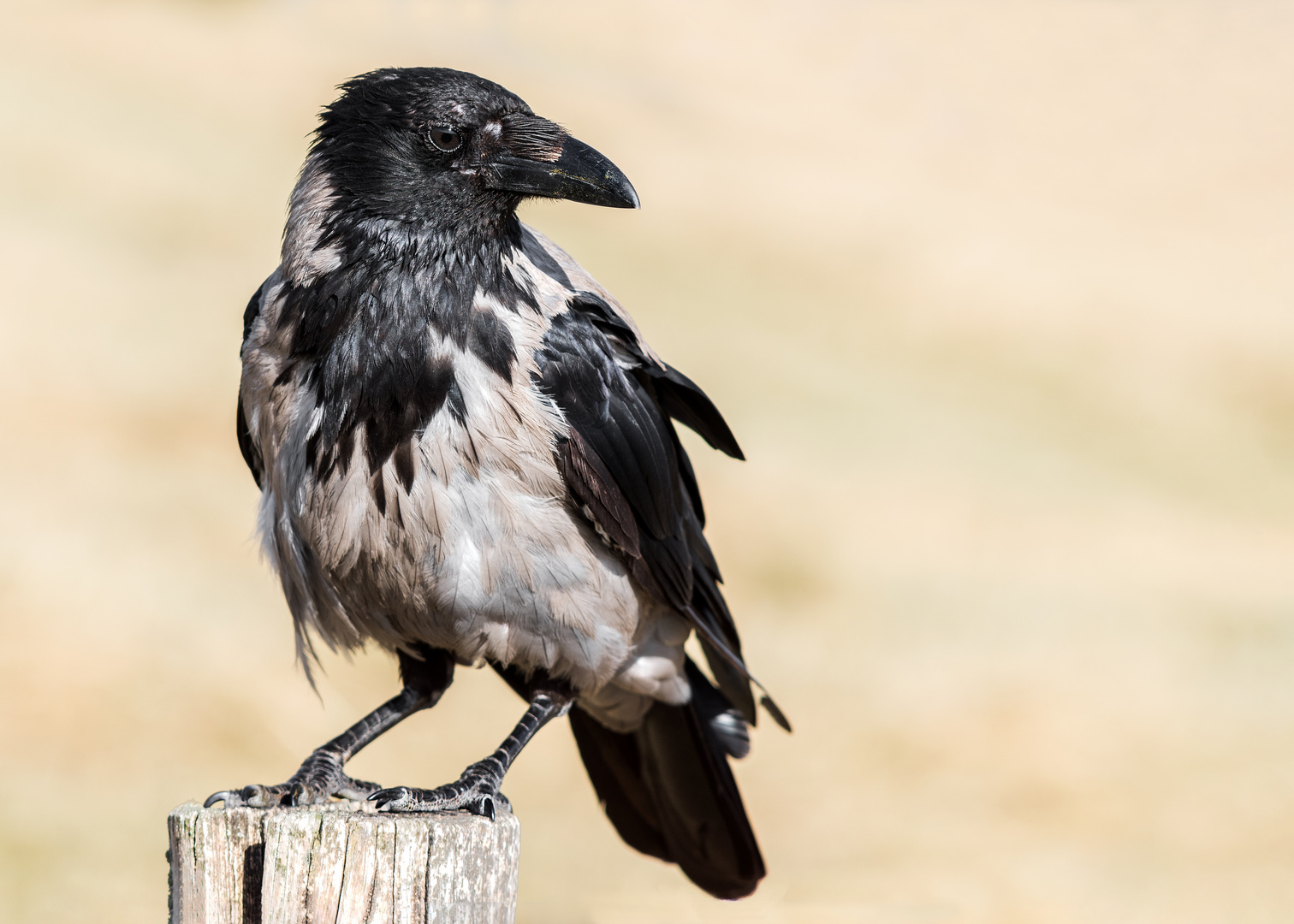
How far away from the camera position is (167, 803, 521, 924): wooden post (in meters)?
2.95

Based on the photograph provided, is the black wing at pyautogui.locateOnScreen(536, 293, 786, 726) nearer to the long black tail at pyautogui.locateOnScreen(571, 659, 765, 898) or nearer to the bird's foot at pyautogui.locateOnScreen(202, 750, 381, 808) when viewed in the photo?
the long black tail at pyautogui.locateOnScreen(571, 659, 765, 898)

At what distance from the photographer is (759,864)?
517 centimetres

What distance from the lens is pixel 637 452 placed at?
3986 mm

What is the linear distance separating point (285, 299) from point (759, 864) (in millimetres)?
3113

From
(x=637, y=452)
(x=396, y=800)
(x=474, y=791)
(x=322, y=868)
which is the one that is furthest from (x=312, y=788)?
(x=637, y=452)

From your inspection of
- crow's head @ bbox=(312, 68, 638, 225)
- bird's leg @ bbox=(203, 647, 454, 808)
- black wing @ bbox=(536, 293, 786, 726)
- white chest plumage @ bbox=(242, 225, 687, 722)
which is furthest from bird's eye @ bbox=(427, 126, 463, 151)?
bird's leg @ bbox=(203, 647, 454, 808)

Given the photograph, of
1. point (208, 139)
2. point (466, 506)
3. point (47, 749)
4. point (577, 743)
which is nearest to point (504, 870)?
point (466, 506)

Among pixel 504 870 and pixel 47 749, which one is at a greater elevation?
pixel 47 749

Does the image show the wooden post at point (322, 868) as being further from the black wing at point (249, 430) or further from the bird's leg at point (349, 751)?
the black wing at point (249, 430)

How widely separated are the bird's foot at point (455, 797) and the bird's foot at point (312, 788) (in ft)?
0.72

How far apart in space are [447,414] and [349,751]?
46.6 inches

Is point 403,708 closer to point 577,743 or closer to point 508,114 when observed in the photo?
point 577,743

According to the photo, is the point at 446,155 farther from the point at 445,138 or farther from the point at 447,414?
the point at 447,414

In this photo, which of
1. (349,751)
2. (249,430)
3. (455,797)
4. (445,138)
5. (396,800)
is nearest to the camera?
(396,800)
